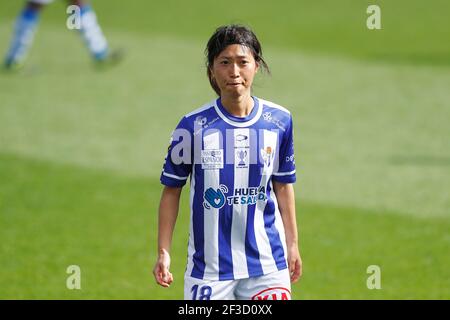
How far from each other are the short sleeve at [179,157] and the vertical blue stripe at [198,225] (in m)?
0.08

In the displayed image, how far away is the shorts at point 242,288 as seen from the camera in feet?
18.2

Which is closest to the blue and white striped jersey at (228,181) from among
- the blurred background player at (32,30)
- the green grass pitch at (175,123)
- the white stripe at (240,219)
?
the white stripe at (240,219)

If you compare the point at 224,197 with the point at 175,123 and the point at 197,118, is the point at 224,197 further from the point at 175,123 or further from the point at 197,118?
the point at 175,123

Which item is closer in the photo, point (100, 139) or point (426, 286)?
point (426, 286)

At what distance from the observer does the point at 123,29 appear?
22688 millimetres

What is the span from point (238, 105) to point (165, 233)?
0.87m

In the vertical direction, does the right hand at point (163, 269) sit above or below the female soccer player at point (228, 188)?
below

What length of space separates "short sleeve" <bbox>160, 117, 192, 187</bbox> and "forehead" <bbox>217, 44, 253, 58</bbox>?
0.46 m

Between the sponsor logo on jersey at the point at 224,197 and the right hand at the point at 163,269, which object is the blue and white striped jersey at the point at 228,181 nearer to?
the sponsor logo on jersey at the point at 224,197

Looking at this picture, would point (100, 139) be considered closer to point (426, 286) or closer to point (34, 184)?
point (34, 184)

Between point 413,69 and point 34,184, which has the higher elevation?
point 413,69
